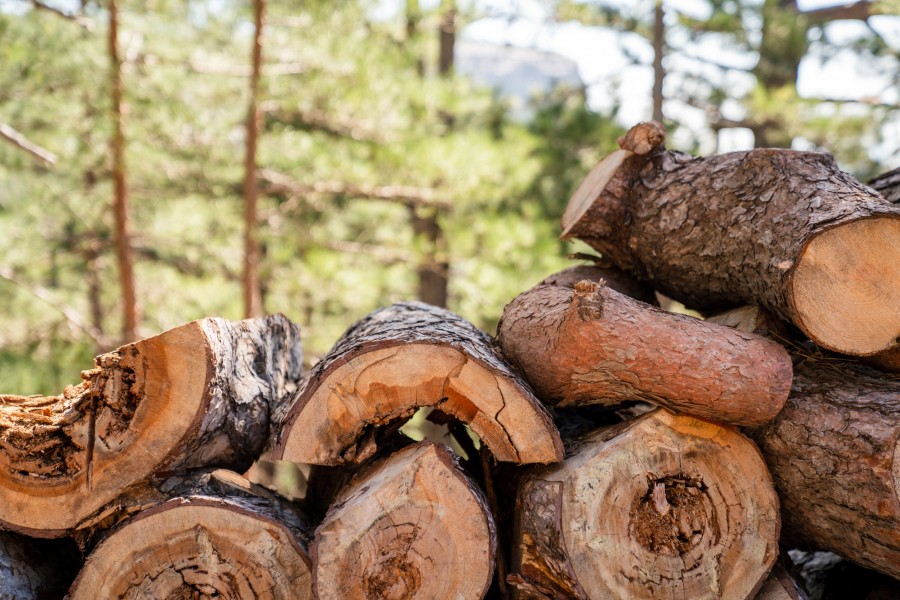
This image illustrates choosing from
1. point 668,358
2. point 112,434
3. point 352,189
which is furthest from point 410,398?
point 352,189

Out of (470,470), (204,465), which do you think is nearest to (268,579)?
(204,465)

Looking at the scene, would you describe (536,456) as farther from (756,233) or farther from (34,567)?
(34,567)

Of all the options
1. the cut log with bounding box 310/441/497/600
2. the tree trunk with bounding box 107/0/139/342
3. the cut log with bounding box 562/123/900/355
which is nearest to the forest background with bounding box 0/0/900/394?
the tree trunk with bounding box 107/0/139/342

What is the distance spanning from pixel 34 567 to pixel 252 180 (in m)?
4.21

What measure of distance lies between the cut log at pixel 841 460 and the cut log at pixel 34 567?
178 cm

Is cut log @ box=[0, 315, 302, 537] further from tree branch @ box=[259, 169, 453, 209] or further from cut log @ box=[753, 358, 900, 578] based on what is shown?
tree branch @ box=[259, 169, 453, 209]

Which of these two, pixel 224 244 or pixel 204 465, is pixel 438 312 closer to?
pixel 204 465

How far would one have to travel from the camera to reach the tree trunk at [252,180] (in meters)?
5.36

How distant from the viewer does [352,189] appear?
249 inches

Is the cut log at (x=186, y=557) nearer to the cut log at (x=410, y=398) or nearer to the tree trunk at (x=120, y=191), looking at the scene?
the cut log at (x=410, y=398)

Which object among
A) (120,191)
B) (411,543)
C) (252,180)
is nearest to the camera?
(411,543)

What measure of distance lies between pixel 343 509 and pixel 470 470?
0.48 meters

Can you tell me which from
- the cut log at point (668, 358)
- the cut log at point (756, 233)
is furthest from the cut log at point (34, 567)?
the cut log at point (756, 233)

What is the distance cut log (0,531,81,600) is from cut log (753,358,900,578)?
1783mm
